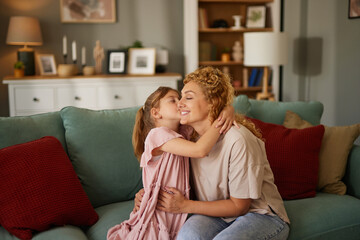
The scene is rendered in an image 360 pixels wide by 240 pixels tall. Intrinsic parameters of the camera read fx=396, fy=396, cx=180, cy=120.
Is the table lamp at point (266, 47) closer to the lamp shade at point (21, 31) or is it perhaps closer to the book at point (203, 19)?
the book at point (203, 19)

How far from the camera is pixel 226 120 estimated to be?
1578mm

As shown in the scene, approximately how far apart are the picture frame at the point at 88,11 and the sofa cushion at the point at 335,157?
10.5 feet

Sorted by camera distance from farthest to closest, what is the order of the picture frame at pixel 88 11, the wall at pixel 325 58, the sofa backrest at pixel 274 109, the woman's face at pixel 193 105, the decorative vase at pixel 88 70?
the picture frame at pixel 88 11
the decorative vase at pixel 88 70
the wall at pixel 325 58
the sofa backrest at pixel 274 109
the woman's face at pixel 193 105

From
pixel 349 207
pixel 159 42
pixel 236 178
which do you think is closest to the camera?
pixel 236 178

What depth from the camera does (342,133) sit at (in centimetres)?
217

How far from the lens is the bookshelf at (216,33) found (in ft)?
14.9

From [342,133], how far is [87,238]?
144 cm

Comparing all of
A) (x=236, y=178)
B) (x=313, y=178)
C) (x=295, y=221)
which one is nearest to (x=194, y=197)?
(x=236, y=178)

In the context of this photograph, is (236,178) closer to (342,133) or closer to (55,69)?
(342,133)

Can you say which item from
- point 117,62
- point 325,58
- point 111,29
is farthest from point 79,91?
point 325,58

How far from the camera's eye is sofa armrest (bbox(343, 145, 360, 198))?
6.88 ft

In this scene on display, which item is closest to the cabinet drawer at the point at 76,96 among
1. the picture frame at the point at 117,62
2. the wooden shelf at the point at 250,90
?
the picture frame at the point at 117,62

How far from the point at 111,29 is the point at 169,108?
10.5 feet

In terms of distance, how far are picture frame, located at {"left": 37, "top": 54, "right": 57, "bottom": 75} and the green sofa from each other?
8.33 feet
